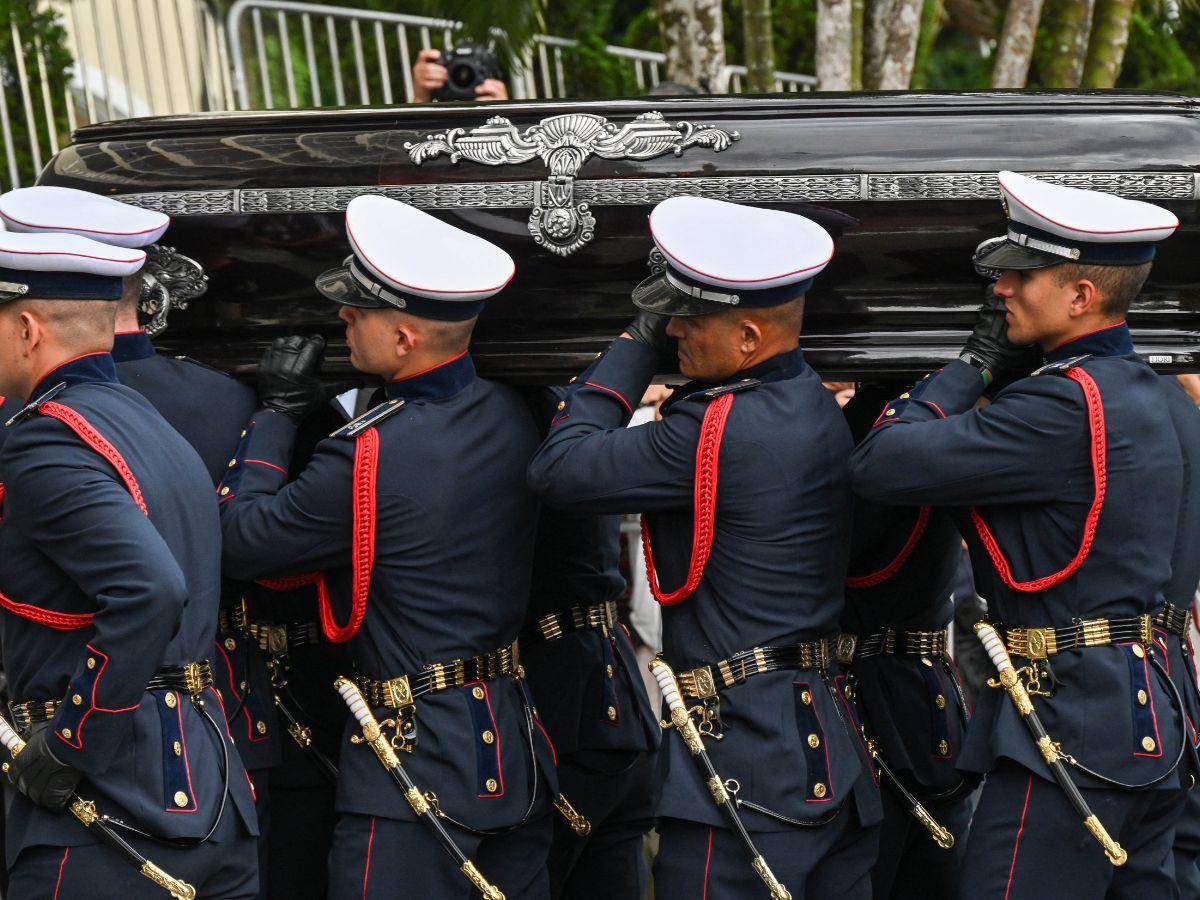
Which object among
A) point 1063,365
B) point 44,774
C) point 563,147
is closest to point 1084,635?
point 1063,365

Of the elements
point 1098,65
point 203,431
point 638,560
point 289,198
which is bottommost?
point 638,560

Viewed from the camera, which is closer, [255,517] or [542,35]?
[255,517]

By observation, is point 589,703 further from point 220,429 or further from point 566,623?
point 220,429

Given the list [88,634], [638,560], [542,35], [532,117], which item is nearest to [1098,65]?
[542,35]

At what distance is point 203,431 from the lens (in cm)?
399

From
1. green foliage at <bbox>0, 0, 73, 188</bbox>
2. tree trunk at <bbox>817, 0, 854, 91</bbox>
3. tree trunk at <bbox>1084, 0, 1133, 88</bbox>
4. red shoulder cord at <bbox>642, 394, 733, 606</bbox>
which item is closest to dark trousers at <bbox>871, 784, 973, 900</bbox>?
red shoulder cord at <bbox>642, 394, 733, 606</bbox>

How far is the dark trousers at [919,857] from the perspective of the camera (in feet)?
14.0

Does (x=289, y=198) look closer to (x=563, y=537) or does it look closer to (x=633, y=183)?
(x=633, y=183)

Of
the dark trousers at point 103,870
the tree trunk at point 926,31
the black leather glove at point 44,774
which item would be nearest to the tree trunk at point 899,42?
the tree trunk at point 926,31

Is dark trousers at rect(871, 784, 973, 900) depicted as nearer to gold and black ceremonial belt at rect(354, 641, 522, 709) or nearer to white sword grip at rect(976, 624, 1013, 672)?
white sword grip at rect(976, 624, 1013, 672)

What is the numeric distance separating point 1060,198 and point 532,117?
1288 mm

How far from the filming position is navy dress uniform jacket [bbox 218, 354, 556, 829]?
364 centimetres

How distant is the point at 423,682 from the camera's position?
145 inches

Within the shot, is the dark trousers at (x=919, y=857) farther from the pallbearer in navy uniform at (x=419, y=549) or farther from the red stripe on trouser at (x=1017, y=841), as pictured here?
the pallbearer in navy uniform at (x=419, y=549)
